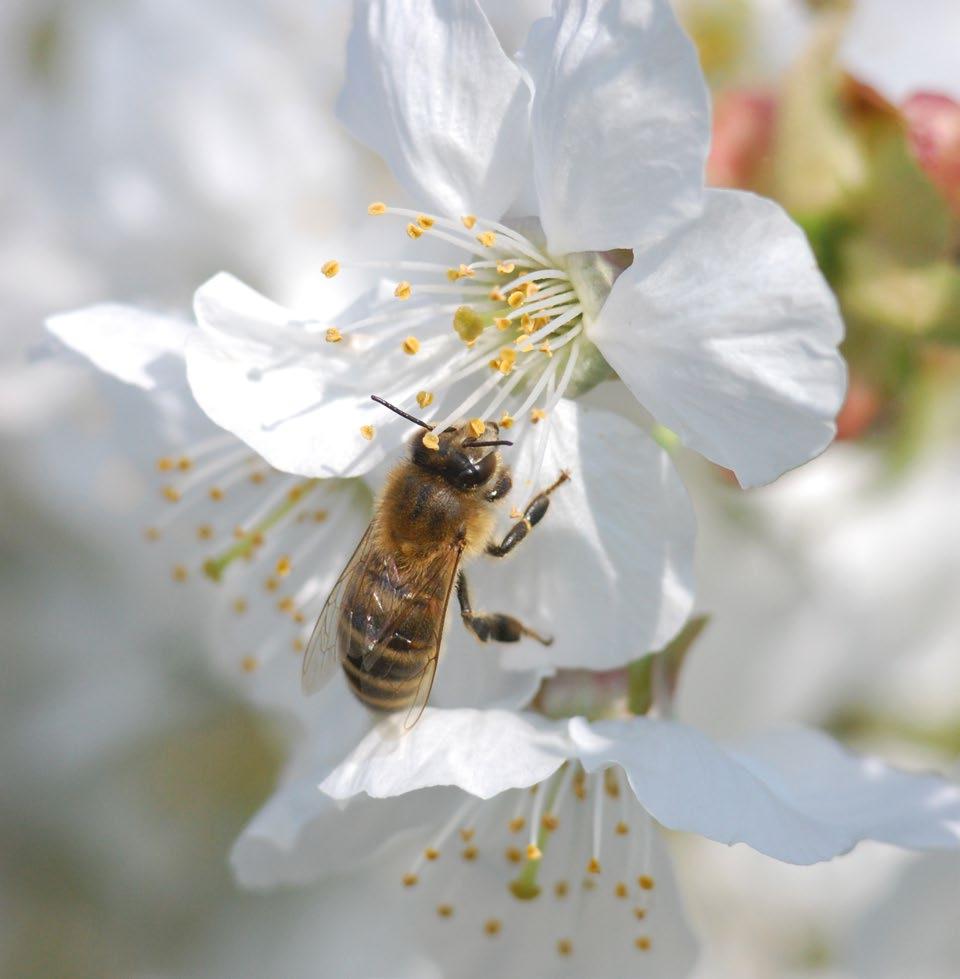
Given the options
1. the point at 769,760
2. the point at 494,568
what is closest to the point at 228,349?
the point at 494,568

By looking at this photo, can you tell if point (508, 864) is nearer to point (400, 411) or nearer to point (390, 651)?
point (390, 651)

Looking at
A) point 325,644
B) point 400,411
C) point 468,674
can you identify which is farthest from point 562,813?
point 400,411

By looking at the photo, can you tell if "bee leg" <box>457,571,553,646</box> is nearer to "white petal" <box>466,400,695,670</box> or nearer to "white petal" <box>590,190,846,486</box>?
"white petal" <box>466,400,695,670</box>

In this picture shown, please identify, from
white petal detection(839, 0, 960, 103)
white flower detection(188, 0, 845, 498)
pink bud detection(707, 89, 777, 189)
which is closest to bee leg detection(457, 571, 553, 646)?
Result: white flower detection(188, 0, 845, 498)

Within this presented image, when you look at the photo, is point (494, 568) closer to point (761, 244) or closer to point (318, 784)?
point (318, 784)

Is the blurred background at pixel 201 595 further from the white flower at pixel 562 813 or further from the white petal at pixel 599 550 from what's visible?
the white petal at pixel 599 550

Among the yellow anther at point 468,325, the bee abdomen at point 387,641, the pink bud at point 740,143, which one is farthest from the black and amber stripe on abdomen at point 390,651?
the pink bud at point 740,143
